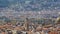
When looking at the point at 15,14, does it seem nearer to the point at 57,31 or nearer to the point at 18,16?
the point at 18,16

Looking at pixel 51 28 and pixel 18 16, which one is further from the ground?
pixel 18 16

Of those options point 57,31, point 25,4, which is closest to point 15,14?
point 25,4

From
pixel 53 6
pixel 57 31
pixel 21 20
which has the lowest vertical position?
pixel 57 31

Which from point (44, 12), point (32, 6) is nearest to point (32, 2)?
point (32, 6)

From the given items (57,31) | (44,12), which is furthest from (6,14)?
(57,31)

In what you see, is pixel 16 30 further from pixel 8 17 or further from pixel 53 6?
pixel 53 6

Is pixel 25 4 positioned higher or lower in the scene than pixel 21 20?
higher

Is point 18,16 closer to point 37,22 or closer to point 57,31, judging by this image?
point 37,22
